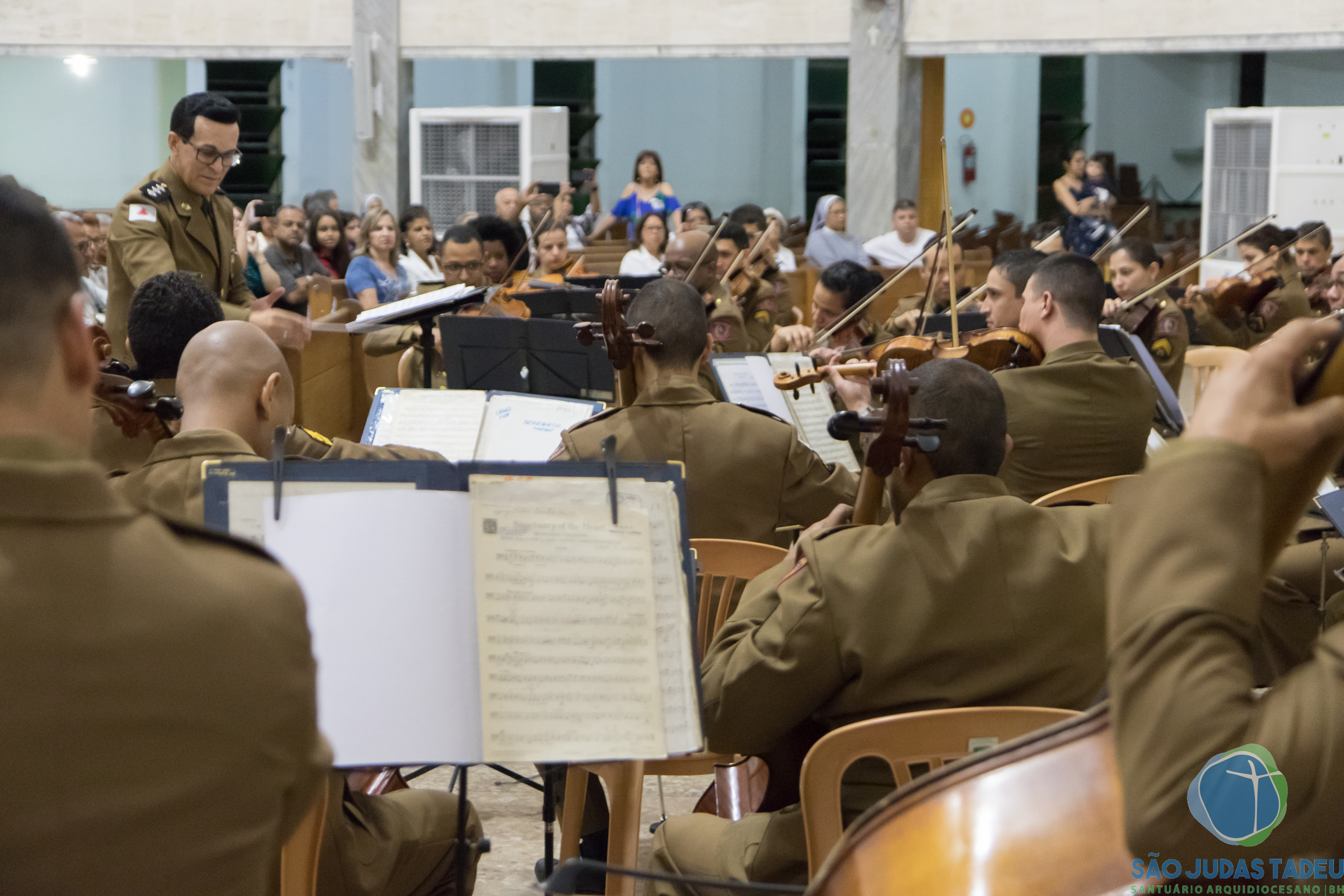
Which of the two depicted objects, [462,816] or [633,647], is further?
[462,816]

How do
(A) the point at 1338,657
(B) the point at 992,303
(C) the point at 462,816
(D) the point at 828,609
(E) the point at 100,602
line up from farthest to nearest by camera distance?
(B) the point at 992,303, (C) the point at 462,816, (D) the point at 828,609, (E) the point at 100,602, (A) the point at 1338,657

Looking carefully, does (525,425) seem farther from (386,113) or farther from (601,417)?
(386,113)

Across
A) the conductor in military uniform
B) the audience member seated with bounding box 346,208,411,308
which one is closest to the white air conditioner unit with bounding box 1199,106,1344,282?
the audience member seated with bounding box 346,208,411,308

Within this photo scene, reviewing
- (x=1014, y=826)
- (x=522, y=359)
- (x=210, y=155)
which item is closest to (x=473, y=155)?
(x=522, y=359)

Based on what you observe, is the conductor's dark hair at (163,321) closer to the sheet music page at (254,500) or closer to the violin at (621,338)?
the violin at (621,338)

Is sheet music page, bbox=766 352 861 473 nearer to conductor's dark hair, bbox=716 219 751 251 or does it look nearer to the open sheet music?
the open sheet music

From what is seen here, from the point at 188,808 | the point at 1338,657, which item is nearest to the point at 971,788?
the point at 1338,657

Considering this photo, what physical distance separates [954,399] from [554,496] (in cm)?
68

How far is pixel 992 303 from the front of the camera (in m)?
4.40

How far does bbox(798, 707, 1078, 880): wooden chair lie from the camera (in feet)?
6.05

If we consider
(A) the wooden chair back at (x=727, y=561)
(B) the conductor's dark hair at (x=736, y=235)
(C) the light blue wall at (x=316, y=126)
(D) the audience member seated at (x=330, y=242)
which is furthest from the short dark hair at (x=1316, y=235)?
(C) the light blue wall at (x=316, y=126)

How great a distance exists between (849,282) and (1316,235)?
3.76 meters

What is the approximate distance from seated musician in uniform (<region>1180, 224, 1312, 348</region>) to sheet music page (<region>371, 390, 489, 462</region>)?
4507mm

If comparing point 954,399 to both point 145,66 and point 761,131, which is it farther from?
point 145,66
